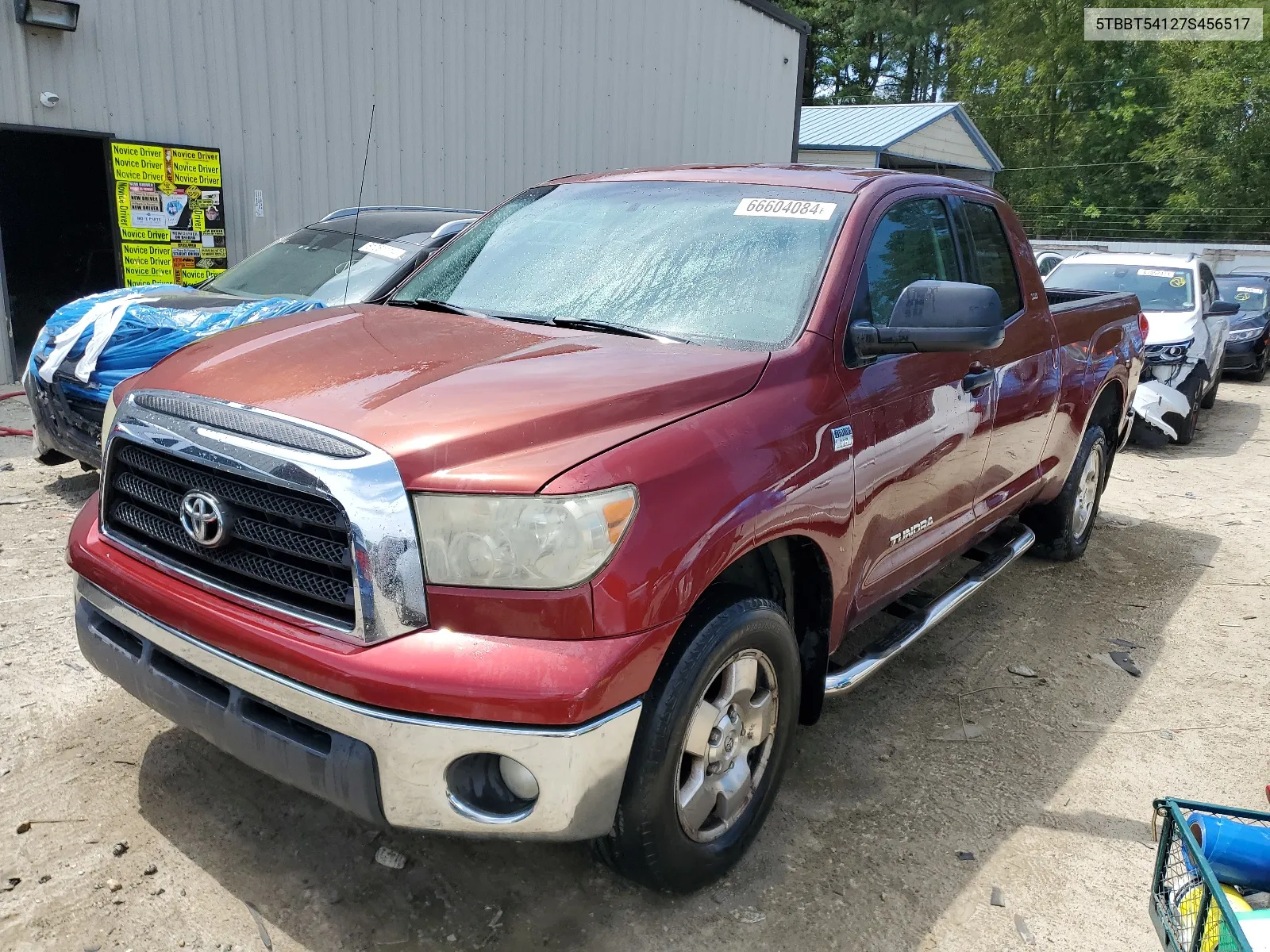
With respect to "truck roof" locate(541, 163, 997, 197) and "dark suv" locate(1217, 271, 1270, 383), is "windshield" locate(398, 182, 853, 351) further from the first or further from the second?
"dark suv" locate(1217, 271, 1270, 383)

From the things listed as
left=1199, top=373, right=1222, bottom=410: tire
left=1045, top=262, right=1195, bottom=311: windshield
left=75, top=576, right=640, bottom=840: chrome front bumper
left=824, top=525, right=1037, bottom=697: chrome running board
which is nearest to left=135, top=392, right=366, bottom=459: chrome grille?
left=75, top=576, right=640, bottom=840: chrome front bumper

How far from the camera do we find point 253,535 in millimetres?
2273

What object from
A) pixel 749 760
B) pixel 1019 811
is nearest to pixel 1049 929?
pixel 1019 811

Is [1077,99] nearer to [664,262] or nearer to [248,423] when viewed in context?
[664,262]

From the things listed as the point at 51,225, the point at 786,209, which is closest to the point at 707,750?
the point at 786,209

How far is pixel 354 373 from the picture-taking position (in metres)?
2.50

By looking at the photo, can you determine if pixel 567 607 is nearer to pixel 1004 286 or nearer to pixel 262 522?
pixel 262 522

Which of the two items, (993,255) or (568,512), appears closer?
(568,512)

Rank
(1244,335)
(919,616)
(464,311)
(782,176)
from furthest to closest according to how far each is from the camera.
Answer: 1. (1244,335)
2. (919,616)
3. (782,176)
4. (464,311)

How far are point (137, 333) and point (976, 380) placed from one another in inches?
173

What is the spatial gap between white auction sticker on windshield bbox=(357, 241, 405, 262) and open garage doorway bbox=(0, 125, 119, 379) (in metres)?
5.98

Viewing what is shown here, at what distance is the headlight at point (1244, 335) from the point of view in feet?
49.0

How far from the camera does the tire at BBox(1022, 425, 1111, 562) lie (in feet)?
17.5

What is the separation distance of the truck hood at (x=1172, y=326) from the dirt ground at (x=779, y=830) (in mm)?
6092
